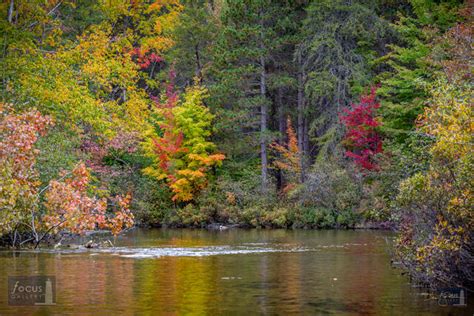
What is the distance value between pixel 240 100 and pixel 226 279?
1134 inches

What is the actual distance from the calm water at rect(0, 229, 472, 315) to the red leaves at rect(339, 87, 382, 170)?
1210 cm

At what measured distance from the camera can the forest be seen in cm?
3275

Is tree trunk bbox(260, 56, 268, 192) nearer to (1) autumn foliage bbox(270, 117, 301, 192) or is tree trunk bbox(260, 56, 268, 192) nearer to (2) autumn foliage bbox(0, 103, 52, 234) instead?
(1) autumn foliage bbox(270, 117, 301, 192)

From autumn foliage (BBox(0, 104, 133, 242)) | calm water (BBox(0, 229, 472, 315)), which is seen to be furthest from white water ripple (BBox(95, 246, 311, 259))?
autumn foliage (BBox(0, 104, 133, 242))

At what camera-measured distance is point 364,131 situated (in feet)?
151

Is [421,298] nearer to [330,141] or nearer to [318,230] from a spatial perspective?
[318,230]

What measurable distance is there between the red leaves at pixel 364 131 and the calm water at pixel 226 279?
12101mm

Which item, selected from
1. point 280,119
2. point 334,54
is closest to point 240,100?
point 280,119

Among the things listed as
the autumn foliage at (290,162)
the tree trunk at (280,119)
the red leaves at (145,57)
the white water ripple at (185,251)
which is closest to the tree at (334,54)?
the autumn foliage at (290,162)

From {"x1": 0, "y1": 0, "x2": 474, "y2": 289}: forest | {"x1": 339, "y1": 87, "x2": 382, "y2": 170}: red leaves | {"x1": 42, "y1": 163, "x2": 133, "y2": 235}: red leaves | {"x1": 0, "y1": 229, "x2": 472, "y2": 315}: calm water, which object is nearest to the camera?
{"x1": 0, "y1": 229, "x2": 472, "y2": 315}: calm water

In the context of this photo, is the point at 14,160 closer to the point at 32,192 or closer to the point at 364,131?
the point at 32,192

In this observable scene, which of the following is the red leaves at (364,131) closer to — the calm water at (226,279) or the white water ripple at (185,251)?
the calm water at (226,279)

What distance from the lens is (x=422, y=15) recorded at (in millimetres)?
46750

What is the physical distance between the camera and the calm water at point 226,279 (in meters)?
16.7
